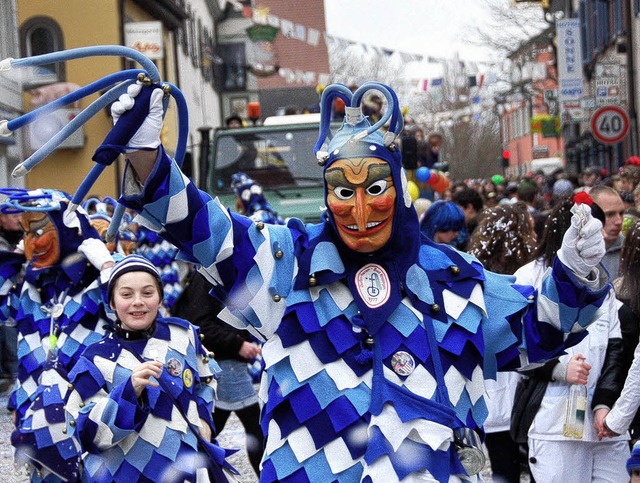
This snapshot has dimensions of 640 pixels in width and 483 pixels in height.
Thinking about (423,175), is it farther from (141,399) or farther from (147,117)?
(147,117)

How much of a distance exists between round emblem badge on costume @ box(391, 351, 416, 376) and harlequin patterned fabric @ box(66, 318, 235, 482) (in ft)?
4.74

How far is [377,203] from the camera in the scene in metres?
3.99

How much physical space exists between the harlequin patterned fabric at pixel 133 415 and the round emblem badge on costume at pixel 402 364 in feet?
4.74

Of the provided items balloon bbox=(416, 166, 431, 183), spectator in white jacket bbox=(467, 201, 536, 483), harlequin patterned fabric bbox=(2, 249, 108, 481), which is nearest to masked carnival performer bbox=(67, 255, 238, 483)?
harlequin patterned fabric bbox=(2, 249, 108, 481)

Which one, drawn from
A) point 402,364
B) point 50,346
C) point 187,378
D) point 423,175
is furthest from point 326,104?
point 423,175

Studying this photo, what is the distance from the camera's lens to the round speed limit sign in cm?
1659

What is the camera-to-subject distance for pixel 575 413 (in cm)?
559

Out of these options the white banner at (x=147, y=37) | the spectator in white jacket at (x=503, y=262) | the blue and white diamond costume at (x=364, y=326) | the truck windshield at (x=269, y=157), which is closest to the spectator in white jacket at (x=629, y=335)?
the spectator in white jacket at (x=503, y=262)

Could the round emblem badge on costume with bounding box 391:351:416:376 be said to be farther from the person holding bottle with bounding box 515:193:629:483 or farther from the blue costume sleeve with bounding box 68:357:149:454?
the person holding bottle with bounding box 515:193:629:483

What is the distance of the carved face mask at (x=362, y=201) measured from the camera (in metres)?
3.98

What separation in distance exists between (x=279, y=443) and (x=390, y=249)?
0.70 metres

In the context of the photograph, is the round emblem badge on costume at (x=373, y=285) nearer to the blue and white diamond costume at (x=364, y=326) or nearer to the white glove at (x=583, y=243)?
the blue and white diamond costume at (x=364, y=326)

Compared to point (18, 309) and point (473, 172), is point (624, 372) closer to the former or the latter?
point (18, 309)

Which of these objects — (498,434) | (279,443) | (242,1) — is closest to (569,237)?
(279,443)
